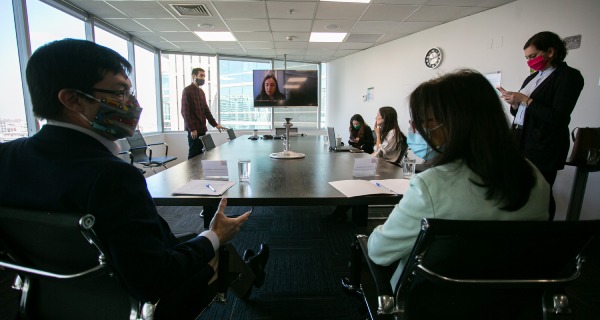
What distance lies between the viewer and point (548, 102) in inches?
75.4

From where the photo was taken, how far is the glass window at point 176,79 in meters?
6.39

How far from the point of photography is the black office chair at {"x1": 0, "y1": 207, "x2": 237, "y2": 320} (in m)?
0.62

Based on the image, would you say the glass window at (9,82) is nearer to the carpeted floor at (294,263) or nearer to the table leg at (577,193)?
the carpeted floor at (294,263)

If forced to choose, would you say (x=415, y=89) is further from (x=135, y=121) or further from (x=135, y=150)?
(x=135, y=150)

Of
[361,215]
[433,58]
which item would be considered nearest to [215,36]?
[433,58]

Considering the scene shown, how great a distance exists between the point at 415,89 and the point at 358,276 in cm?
70

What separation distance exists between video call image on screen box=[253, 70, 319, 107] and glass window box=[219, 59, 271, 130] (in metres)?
0.55

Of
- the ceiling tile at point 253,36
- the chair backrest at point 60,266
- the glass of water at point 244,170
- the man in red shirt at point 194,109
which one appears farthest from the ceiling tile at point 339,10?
the chair backrest at point 60,266

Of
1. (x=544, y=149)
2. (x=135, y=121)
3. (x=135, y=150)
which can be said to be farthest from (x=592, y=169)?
(x=135, y=150)

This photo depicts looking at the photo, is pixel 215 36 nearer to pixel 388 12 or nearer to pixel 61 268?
pixel 388 12

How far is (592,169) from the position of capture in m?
2.22

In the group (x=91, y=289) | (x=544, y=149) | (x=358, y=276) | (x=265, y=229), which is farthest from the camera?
(x=265, y=229)

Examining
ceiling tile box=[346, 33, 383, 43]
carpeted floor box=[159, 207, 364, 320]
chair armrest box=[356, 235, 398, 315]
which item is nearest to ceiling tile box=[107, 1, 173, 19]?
carpeted floor box=[159, 207, 364, 320]

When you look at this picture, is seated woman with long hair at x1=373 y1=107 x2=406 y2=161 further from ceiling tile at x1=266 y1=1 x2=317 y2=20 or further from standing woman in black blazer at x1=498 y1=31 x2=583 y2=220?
ceiling tile at x1=266 y1=1 x2=317 y2=20
